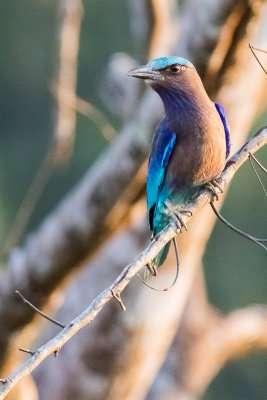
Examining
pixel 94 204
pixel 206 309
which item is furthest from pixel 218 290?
pixel 94 204

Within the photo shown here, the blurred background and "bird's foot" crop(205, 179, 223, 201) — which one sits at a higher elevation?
the blurred background

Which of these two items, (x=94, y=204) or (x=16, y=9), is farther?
(x=16, y=9)

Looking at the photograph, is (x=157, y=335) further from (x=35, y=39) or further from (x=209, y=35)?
(x=35, y=39)

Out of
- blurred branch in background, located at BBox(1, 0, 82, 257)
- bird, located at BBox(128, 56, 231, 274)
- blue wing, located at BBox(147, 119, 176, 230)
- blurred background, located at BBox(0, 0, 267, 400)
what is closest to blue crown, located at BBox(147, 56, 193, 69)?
bird, located at BBox(128, 56, 231, 274)

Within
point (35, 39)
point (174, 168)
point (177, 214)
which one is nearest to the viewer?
point (177, 214)

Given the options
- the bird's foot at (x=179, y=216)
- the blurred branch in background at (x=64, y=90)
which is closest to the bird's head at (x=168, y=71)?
the bird's foot at (x=179, y=216)

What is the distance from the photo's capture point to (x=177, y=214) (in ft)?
14.0

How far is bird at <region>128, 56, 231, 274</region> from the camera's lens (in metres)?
4.28

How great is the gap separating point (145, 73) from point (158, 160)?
633mm

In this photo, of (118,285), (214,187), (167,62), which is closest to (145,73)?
(167,62)

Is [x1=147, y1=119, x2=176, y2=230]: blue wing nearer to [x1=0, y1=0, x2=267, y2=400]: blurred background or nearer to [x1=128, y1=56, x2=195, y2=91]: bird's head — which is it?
[x1=128, y1=56, x2=195, y2=91]: bird's head

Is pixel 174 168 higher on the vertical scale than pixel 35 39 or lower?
lower

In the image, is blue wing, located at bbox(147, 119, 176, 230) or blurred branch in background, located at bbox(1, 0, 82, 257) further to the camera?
blurred branch in background, located at bbox(1, 0, 82, 257)

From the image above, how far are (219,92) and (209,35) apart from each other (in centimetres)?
47
